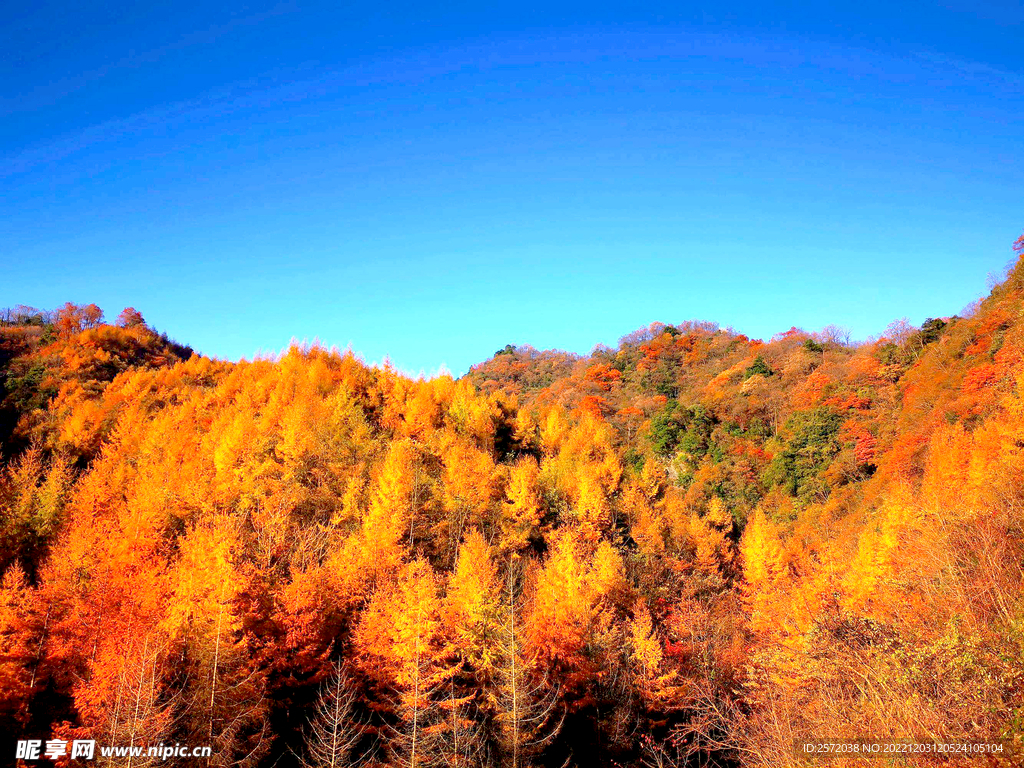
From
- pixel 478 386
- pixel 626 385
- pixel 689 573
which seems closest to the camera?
pixel 689 573

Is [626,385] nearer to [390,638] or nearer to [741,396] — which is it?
[741,396]

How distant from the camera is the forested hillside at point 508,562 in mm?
12424

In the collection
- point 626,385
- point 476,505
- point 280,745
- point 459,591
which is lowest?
point 280,745

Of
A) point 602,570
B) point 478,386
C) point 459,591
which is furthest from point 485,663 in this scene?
point 478,386

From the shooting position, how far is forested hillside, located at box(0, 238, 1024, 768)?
40.8 ft

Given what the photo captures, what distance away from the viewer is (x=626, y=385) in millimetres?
79062

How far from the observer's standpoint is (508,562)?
33.2 metres

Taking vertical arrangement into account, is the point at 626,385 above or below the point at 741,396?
above

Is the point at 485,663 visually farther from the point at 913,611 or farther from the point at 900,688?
the point at 900,688

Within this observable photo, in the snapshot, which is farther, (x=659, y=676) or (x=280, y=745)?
(x=659, y=676)

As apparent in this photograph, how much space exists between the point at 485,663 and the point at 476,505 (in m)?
14.9

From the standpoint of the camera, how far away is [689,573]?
3950 centimetres

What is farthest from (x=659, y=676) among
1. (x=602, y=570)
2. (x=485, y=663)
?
(x=485, y=663)

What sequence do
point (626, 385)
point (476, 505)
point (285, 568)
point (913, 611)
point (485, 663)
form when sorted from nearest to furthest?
1. point (913, 611)
2. point (485, 663)
3. point (285, 568)
4. point (476, 505)
5. point (626, 385)
